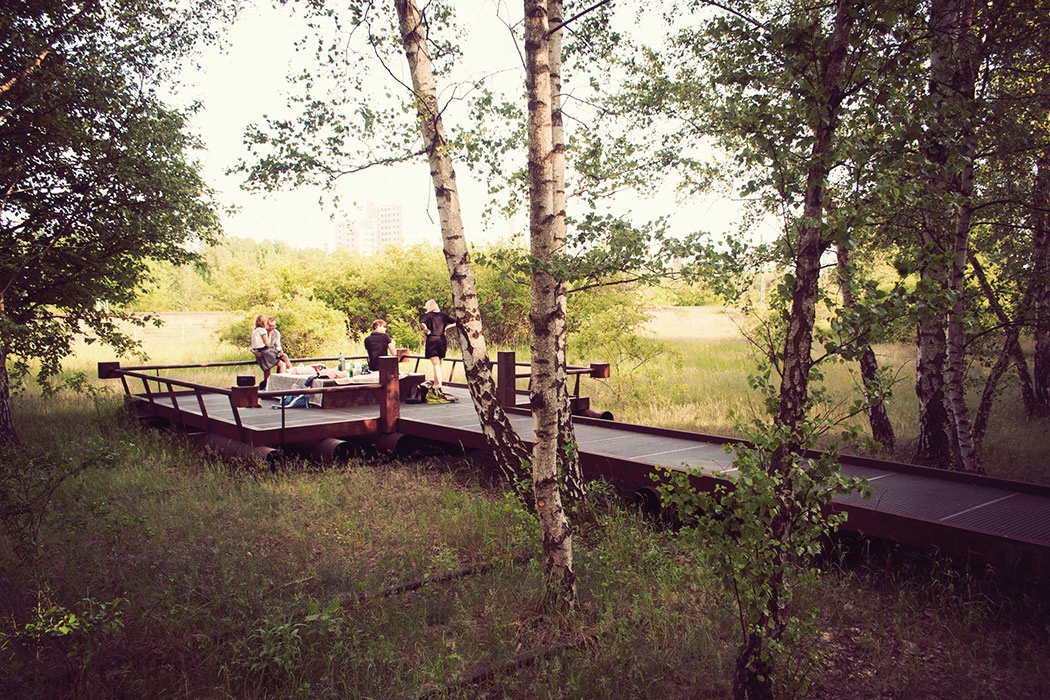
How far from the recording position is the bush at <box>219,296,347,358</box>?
2220 cm

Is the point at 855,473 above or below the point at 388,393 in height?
below

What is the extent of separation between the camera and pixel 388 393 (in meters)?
9.51

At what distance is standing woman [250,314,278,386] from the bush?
9.44 m

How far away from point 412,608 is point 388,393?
5062 millimetres

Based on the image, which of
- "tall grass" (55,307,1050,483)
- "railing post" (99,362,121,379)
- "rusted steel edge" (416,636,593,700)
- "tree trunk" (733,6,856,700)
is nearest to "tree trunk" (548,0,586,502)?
"tall grass" (55,307,1050,483)

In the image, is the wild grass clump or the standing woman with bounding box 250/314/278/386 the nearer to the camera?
Answer: the wild grass clump

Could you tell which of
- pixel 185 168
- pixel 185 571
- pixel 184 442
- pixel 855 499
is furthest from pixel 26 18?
pixel 855 499


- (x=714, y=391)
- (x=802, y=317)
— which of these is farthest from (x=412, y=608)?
(x=714, y=391)

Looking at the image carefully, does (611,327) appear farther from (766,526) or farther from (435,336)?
(766,526)

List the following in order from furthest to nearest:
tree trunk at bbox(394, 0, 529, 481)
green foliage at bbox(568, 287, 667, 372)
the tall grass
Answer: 1. green foliage at bbox(568, 287, 667, 372)
2. the tall grass
3. tree trunk at bbox(394, 0, 529, 481)

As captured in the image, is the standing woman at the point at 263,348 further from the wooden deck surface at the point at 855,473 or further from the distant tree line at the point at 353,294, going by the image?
the distant tree line at the point at 353,294

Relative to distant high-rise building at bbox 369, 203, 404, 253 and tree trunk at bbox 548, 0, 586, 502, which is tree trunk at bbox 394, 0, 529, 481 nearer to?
tree trunk at bbox 548, 0, 586, 502

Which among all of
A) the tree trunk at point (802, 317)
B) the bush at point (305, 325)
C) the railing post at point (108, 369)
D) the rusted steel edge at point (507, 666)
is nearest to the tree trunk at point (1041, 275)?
the tree trunk at point (802, 317)

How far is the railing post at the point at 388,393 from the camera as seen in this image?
9.43 meters
